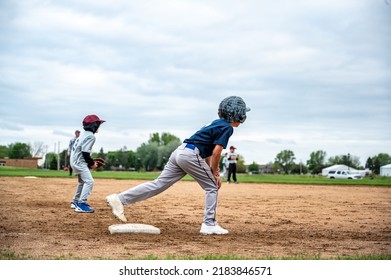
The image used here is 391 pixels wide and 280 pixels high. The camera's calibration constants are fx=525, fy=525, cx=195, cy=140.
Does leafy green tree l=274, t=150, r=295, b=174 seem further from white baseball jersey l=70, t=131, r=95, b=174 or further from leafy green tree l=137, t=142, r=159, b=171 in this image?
white baseball jersey l=70, t=131, r=95, b=174

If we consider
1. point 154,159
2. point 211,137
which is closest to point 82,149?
point 211,137

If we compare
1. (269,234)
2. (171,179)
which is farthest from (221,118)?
(269,234)

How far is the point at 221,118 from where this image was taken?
263 inches

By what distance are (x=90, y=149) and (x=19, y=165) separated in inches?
2409

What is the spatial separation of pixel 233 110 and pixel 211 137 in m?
0.44

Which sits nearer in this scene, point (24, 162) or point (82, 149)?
point (82, 149)

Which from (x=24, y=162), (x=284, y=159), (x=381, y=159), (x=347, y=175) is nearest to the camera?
(x=381, y=159)

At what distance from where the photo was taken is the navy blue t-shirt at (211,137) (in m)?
6.32

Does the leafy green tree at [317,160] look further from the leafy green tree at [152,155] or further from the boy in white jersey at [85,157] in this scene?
the boy in white jersey at [85,157]

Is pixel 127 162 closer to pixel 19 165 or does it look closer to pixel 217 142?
pixel 19 165

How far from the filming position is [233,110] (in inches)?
258

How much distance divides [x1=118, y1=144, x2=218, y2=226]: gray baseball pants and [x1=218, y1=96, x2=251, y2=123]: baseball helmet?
57 cm

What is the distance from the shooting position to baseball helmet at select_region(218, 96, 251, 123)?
657 cm

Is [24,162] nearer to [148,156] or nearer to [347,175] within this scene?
[347,175]
